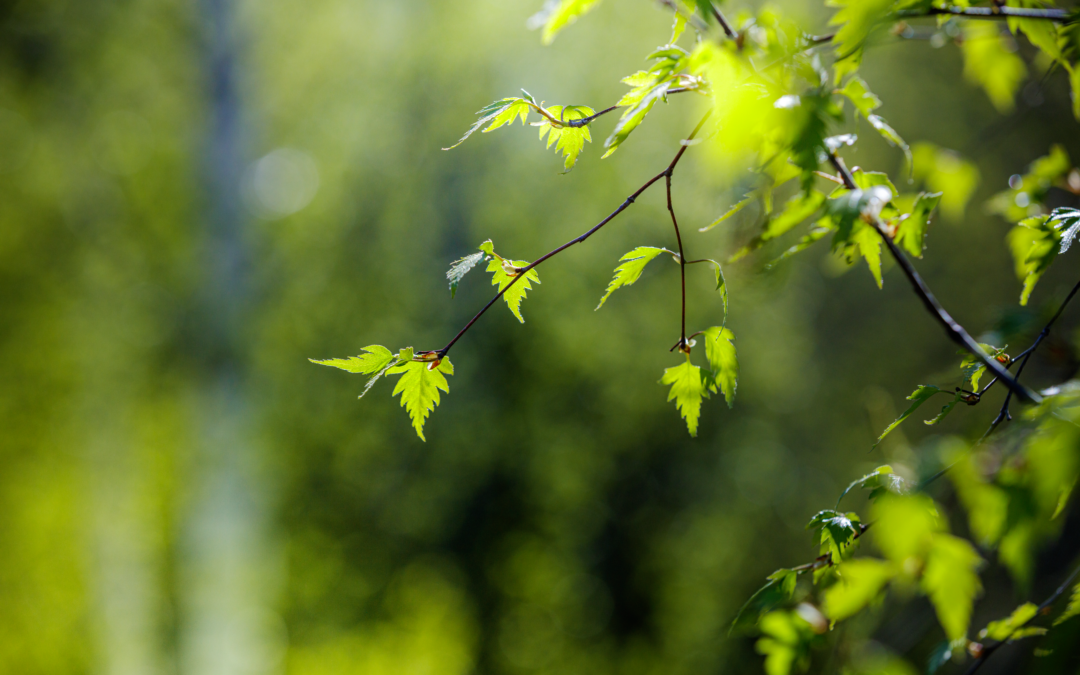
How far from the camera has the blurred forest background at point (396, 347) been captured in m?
4.30

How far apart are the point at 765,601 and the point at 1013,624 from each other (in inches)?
13.2

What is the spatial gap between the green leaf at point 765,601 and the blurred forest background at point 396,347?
3889 millimetres

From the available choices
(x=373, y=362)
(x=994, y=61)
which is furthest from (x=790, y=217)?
(x=994, y=61)

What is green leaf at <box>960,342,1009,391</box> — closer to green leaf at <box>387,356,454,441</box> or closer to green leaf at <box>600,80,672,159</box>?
green leaf at <box>600,80,672,159</box>

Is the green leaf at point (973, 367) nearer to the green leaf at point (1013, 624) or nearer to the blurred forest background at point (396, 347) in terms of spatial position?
the green leaf at point (1013, 624)

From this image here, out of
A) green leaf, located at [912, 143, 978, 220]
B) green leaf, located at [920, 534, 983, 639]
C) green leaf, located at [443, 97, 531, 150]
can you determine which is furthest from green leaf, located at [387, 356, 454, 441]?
green leaf, located at [912, 143, 978, 220]

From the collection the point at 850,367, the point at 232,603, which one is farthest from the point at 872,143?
the point at 232,603

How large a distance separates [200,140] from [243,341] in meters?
1.33

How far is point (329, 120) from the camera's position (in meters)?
4.69

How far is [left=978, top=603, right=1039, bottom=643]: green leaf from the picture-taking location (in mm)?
624

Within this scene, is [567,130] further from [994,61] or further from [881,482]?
[994,61]

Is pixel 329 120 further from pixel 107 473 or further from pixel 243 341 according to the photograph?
pixel 107 473

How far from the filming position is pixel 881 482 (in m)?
0.55

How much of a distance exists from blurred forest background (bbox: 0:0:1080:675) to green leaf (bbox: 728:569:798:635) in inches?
153
